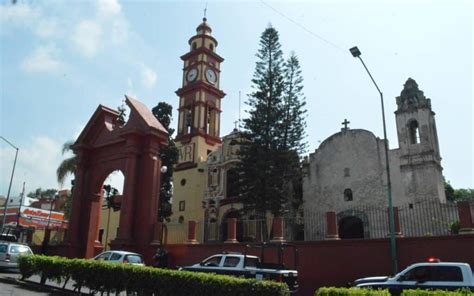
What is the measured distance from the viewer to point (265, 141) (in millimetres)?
25578

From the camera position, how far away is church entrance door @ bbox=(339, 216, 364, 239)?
24.0m

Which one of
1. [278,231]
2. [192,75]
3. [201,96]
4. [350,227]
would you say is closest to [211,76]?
[192,75]

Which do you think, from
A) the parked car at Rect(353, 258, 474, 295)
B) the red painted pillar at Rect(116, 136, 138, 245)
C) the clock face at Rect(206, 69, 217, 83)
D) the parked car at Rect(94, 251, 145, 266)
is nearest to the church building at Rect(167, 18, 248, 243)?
the clock face at Rect(206, 69, 217, 83)

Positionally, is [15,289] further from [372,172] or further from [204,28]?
[204,28]

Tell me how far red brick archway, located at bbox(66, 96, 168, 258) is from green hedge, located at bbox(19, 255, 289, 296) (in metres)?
4.75

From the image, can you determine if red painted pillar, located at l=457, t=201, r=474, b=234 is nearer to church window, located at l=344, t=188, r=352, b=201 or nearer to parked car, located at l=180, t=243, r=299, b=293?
parked car, located at l=180, t=243, r=299, b=293

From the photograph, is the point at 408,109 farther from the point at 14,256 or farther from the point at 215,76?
the point at 14,256

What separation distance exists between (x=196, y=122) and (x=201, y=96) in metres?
2.56

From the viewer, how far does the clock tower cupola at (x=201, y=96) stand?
34.8 m

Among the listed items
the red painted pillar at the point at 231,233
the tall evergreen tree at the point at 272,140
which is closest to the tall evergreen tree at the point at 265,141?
the tall evergreen tree at the point at 272,140

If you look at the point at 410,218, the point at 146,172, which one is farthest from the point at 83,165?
the point at 410,218

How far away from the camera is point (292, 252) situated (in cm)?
1510

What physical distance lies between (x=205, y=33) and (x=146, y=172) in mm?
22973

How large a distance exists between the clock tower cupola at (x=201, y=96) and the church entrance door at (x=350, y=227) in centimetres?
1457
